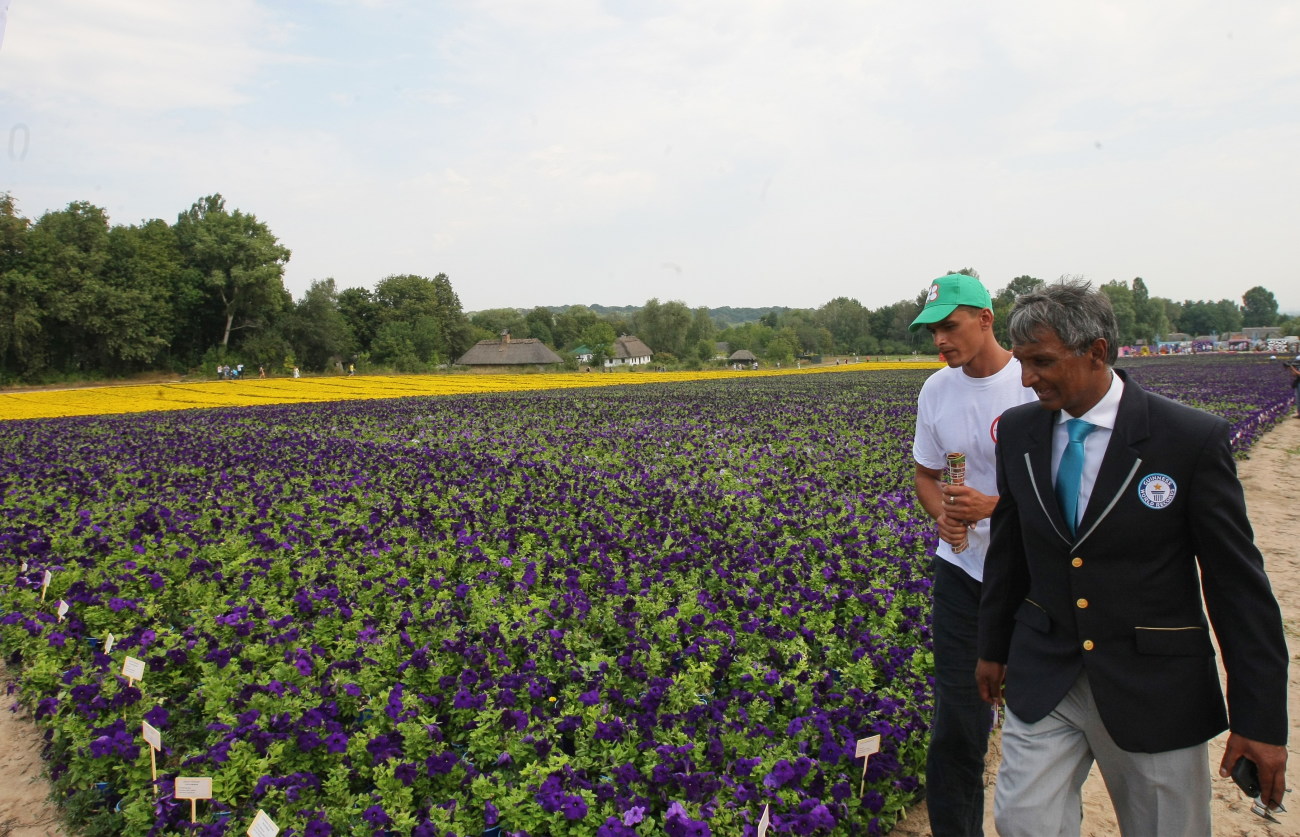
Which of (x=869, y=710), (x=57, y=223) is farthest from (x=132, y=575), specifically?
(x=57, y=223)

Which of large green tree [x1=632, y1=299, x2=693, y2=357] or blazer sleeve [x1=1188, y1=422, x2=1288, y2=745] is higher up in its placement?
large green tree [x1=632, y1=299, x2=693, y2=357]

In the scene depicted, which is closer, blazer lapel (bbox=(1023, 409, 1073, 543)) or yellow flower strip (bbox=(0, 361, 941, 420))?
blazer lapel (bbox=(1023, 409, 1073, 543))

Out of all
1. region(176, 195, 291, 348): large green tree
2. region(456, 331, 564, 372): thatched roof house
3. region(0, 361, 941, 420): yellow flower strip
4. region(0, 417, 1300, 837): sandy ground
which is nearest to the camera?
region(0, 417, 1300, 837): sandy ground

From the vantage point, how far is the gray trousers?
83.4 inches

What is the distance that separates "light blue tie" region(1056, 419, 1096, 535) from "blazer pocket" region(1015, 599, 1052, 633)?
268 mm

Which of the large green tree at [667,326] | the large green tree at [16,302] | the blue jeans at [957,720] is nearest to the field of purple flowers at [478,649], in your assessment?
the blue jeans at [957,720]

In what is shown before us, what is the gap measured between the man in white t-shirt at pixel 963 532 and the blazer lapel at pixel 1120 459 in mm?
732

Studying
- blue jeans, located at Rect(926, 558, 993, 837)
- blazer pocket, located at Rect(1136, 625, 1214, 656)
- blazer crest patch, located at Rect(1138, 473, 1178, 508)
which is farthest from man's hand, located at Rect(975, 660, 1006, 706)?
blazer crest patch, located at Rect(1138, 473, 1178, 508)

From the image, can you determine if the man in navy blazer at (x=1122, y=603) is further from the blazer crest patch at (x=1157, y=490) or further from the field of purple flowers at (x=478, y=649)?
the field of purple flowers at (x=478, y=649)

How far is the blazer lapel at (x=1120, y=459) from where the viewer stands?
7.00 feet

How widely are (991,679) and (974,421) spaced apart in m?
1.03

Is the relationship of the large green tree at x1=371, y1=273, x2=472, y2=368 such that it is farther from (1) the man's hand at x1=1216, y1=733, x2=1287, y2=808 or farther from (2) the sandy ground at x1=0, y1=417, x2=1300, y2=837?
(1) the man's hand at x1=1216, y1=733, x2=1287, y2=808

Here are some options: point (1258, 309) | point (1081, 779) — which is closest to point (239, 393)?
point (1081, 779)

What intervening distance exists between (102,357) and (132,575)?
181 feet
